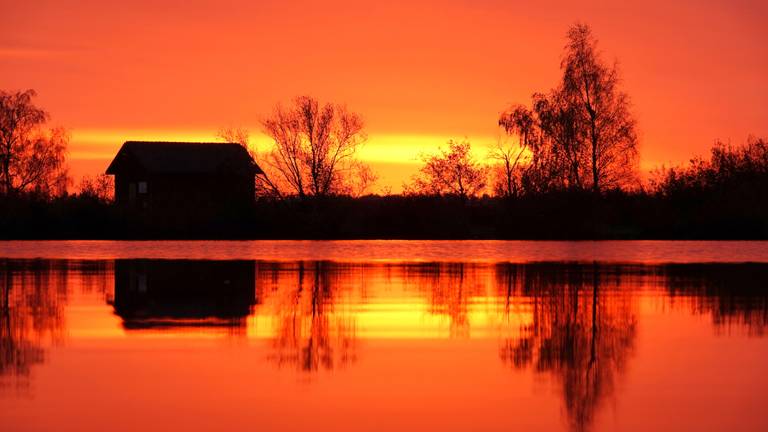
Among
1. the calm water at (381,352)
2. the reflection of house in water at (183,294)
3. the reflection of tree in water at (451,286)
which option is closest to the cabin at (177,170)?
the reflection of house in water at (183,294)

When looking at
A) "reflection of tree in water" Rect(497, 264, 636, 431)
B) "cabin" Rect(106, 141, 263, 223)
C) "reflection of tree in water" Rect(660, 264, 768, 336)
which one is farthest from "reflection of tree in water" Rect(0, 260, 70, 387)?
"cabin" Rect(106, 141, 263, 223)

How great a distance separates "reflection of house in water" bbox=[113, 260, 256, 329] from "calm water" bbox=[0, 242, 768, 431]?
0.25 ft

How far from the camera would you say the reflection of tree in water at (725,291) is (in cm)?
1952

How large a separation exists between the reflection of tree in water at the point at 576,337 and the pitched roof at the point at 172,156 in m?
55.5

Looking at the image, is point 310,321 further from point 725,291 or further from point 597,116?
point 597,116

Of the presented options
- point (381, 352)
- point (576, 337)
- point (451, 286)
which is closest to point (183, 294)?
point (451, 286)

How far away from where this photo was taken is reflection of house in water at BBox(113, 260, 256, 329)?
19491 mm

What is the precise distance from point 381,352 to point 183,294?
980 cm

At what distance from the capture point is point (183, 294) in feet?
80.4

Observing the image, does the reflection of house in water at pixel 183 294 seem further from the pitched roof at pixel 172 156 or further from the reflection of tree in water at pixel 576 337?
the pitched roof at pixel 172 156

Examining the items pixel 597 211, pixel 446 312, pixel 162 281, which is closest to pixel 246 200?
pixel 597 211

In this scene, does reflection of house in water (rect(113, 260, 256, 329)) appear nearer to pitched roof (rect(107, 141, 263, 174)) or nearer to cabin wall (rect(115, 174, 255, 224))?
cabin wall (rect(115, 174, 255, 224))

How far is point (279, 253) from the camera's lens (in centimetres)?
4709

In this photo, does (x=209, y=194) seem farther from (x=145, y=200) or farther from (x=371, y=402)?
(x=371, y=402)
